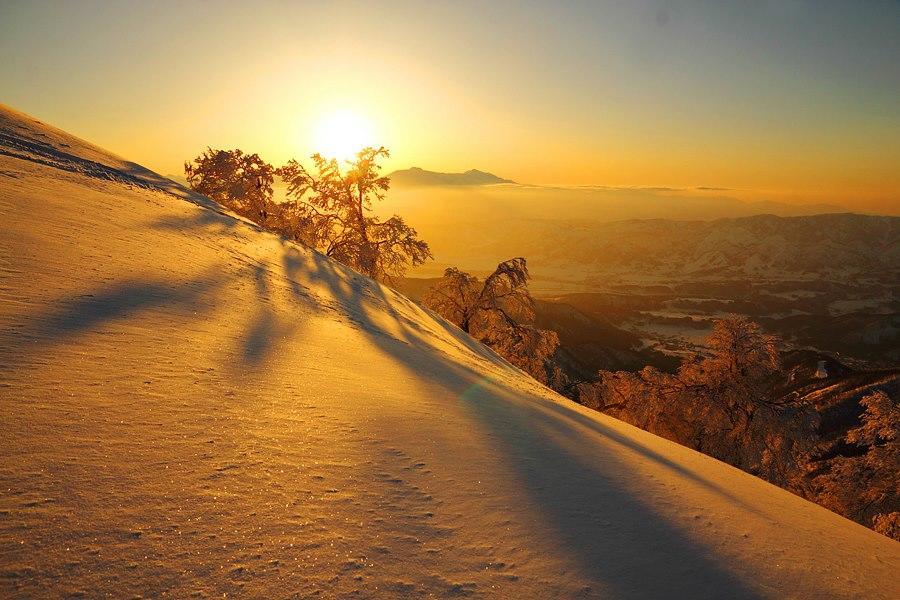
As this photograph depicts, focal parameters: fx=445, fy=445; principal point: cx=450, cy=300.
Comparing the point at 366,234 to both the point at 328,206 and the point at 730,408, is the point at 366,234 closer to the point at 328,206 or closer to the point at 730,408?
the point at 328,206

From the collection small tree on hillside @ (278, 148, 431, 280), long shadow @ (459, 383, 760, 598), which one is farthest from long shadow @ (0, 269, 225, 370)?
small tree on hillside @ (278, 148, 431, 280)

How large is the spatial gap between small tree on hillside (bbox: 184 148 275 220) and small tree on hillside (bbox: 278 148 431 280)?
136 centimetres

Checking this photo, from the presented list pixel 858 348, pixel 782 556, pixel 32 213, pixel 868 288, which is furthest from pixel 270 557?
pixel 868 288

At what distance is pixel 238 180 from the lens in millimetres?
22469

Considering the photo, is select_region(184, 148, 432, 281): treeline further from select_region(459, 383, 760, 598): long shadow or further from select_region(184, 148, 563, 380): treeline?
select_region(459, 383, 760, 598): long shadow

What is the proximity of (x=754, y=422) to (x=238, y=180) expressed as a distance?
2525cm

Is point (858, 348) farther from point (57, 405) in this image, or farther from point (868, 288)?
point (57, 405)

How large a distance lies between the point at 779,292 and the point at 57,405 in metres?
171

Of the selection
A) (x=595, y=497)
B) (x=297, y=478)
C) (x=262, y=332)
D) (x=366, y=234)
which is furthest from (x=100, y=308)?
(x=366, y=234)

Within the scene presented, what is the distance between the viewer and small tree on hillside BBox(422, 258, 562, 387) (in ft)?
68.6

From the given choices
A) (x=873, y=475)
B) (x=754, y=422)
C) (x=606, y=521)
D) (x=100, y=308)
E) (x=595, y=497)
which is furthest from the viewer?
(x=754, y=422)

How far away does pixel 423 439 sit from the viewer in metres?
3.90

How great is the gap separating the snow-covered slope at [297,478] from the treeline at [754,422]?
37.7 feet

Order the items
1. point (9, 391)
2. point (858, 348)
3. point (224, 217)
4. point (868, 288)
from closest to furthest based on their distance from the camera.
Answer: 1. point (9, 391)
2. point (224, 217)
3. point (858, 348)
4. point (868, 288)
